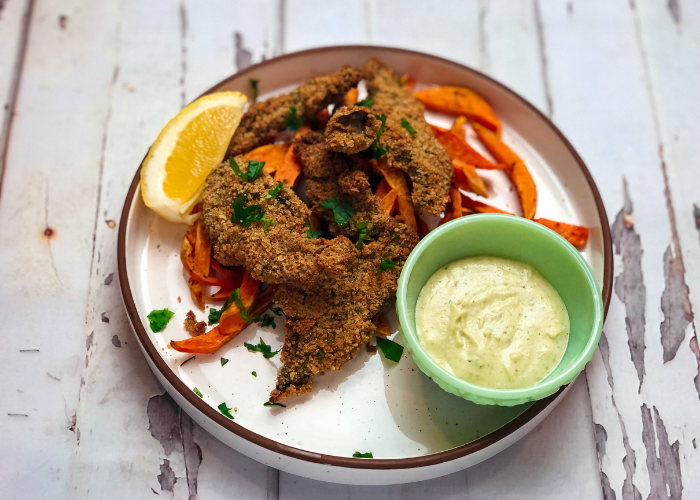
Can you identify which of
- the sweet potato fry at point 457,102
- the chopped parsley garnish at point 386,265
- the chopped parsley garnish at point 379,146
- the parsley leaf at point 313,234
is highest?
the sweet potato fry at point 457,102

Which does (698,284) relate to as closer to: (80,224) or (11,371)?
(80,224)

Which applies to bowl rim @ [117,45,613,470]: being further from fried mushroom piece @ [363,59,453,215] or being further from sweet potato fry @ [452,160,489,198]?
fried mushroom piece @ [363,59,453,215]

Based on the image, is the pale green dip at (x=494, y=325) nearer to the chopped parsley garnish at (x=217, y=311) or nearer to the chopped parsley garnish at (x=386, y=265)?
the chopped parsley garnish at (x=386, y=265)

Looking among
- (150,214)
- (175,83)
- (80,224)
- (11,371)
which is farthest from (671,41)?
(11,371)

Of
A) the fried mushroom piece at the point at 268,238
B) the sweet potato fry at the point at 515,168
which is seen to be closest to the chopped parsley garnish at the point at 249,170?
the fried mushroom piece at the point at 268,238

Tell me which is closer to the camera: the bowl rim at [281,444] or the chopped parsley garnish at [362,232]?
the bowl rim at [281,444]

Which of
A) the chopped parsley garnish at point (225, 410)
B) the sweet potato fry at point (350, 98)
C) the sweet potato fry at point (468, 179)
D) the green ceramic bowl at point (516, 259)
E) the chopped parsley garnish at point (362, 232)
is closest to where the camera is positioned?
the green ceramic bowl at point (516, 259)

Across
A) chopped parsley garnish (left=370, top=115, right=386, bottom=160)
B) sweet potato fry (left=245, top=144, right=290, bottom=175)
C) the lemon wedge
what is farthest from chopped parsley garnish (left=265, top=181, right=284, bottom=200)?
→ chopped parsley garnish (left=370, top=115, right=386, bottom=160)
